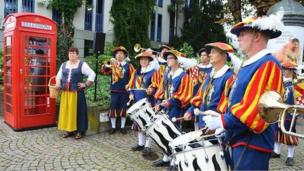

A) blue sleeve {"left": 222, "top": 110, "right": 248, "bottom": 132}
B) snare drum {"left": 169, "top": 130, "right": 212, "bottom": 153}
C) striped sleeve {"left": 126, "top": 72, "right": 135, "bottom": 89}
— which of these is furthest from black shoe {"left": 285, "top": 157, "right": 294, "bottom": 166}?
blue sleeve {"left": 222, "top": 110, "right": 248, "bottom": 132}

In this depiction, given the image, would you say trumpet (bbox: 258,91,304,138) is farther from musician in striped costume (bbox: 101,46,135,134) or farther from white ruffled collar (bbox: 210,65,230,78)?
musician in striped costume (bbox: 101,46,135,134)

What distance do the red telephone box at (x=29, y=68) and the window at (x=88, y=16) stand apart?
39.5ft

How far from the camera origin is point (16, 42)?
740cm

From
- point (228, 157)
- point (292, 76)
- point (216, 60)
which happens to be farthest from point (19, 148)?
point (292, 76)

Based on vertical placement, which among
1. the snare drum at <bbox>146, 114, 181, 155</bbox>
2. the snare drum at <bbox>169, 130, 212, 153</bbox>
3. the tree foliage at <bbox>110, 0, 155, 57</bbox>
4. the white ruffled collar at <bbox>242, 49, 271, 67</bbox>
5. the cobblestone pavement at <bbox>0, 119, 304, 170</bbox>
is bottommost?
the cobblestone pavement at <bbox>0, 119, 304, 170</bbox>

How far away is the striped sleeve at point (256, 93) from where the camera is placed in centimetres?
258

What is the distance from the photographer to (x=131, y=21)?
15578 mm

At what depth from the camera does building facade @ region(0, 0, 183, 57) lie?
55.7ft

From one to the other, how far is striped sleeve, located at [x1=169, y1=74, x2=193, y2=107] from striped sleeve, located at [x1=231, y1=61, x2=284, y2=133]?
9.58 ft

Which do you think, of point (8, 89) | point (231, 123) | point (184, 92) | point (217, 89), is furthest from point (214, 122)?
point (8, 89)

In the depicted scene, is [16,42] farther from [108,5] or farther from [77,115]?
[108,5]

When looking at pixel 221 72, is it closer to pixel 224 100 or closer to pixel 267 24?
pixel 224 100

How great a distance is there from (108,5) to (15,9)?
598 cm

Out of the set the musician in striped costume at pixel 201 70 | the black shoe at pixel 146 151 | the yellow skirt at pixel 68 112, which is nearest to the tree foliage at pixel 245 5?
the musician in striped costume at pixel 201 70
